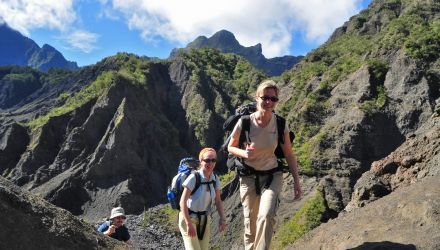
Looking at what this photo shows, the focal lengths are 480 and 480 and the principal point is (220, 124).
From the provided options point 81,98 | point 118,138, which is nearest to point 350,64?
point 118,138

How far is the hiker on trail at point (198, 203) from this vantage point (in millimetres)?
7516

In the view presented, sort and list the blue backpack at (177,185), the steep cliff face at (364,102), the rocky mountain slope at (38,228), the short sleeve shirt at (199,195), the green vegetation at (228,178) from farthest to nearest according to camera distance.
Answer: the green vegetation at (228,178), the steep cliff face at (364,102), the rocky mountain slope at (38,228), the blue backpack at (177,185), the short sleeve shirt at (199,195)

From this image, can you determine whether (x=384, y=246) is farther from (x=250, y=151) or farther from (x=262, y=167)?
(x=250, y=151)

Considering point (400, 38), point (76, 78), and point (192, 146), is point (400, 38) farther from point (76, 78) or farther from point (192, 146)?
point (76, 78)

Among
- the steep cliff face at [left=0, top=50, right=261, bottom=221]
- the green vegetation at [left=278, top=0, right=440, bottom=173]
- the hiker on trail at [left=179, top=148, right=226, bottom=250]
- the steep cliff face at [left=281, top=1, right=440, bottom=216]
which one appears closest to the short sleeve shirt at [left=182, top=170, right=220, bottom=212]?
the hiker on trail at [left=179, top=148, right=226, bottom=250]

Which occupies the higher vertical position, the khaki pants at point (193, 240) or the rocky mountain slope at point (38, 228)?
the rocky mountain slope at point (38, 228)

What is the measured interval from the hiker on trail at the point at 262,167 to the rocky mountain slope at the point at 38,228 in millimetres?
4463

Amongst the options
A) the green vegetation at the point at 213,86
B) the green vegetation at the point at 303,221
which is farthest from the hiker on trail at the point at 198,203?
the green vegetation at the point at 213,86

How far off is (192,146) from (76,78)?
98.8ft

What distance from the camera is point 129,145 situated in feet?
213

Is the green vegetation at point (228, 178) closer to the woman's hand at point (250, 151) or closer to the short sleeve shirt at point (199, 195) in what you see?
the short sleeve shirt at point (199, 195)

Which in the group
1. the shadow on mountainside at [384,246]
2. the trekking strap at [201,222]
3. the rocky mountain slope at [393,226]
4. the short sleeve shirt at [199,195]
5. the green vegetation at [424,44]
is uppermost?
the green vegetation at [424,44]

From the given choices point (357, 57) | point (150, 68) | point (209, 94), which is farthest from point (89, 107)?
point (357, 57)

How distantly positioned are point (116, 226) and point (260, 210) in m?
5.06
